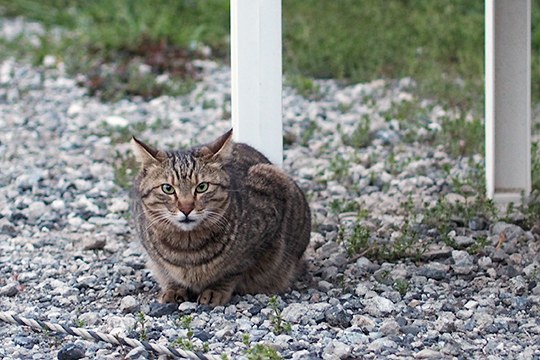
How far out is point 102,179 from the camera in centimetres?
632

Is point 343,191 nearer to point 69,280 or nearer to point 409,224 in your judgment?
point 409,224

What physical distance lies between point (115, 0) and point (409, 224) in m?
5.49

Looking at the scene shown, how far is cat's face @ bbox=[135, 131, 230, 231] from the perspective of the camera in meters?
4.11

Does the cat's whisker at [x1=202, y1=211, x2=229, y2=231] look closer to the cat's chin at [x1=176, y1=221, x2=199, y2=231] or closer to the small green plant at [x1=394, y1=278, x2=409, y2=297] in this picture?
the cat's chin at [x1=176, y1=221, x2=199, y2=231]

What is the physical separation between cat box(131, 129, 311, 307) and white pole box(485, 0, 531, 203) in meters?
1.43

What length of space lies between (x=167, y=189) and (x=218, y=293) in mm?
461

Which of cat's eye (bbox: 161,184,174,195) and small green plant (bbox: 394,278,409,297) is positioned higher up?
cat's eye (bbox: 161,184,174,195)

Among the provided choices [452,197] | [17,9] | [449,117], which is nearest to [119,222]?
[452,197]

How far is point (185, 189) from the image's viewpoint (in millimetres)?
4109

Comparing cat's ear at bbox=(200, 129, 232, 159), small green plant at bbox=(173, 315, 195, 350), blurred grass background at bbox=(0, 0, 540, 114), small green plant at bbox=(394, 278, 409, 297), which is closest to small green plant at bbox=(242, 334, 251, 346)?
small green plant at bbox=(173, 315, 195, 350)

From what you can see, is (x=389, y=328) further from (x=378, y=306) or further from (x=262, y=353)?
(x=262, y=353)

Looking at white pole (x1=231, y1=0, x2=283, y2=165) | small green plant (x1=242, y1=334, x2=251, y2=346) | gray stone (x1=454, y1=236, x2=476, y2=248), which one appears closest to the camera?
small green plant (x1=242, y1=334, x2=251, y2=346)

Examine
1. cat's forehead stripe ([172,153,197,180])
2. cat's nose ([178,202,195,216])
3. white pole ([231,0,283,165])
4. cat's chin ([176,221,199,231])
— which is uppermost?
white pole ([231,0,283,165])

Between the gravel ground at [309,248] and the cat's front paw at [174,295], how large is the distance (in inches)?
2.3
